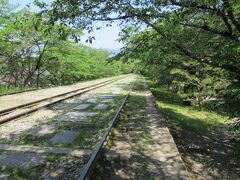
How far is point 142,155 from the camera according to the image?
723 centimetres

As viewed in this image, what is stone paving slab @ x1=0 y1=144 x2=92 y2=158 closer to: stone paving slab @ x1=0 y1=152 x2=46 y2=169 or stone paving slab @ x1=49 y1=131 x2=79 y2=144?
stone paving slab @ x1=0 y1=152 x2=46 y2=169

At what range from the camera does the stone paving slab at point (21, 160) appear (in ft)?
19.4

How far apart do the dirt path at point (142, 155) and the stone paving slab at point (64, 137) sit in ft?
3.70

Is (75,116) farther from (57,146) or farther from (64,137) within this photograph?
(57,146)

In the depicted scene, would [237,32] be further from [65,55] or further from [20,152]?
[65,55]

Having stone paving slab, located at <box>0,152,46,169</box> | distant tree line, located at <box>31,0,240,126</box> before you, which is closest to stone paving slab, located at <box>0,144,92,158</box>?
stone paving slab, located at <box>0,152,46,169</box>

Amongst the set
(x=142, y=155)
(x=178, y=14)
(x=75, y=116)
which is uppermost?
(x=178, y=14)

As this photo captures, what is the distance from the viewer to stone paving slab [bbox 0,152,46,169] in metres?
5.92

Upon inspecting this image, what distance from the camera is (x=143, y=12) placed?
764cm

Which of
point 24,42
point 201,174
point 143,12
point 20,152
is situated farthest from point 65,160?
point 24,42

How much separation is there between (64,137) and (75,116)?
357 centimetres

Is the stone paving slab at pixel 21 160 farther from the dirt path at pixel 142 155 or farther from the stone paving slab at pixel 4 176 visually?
the dirt path at pixel 142 155

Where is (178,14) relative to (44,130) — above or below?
above

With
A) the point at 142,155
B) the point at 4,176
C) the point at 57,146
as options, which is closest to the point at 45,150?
the point at 57,146
